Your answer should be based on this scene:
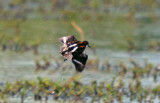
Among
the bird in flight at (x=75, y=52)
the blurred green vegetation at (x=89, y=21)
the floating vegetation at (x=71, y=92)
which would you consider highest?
the bird in flight at (x=75, y=52)

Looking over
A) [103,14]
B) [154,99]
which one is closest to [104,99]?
[154,99]

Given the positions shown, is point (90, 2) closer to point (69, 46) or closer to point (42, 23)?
point (42, 23)

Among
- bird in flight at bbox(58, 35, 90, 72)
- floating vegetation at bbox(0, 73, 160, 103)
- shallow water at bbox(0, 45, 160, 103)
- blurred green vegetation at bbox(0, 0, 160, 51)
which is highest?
bird in flight at bbox(58, 35, 90, 72)

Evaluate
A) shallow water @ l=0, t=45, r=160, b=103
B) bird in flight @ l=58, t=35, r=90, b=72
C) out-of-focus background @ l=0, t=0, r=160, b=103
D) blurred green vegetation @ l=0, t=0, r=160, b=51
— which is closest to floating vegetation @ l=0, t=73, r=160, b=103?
out-of-focus background @ l=0, t=0, r=160, b=103

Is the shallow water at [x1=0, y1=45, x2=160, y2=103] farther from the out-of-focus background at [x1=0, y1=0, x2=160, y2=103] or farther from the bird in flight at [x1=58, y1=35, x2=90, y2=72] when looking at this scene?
the bird in flight at [x1=58, y1=35, x2=90, y2=72]

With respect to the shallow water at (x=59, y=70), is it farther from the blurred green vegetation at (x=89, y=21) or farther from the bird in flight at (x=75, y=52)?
the bird in flight at (x=75, y=52)

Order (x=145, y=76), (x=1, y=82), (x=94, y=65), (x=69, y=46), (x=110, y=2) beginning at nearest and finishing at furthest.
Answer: (x=69, y=46) < (x=1, y=82) < (x=145, y=76) < (x=94, y=65) < (x=110, y=2)

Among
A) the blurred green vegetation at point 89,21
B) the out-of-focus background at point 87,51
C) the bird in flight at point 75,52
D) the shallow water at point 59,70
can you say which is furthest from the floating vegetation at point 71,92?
the blurred green vegetation at point 89,21

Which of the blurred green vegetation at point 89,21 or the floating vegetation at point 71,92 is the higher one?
the floating vegetation at point 71,92
